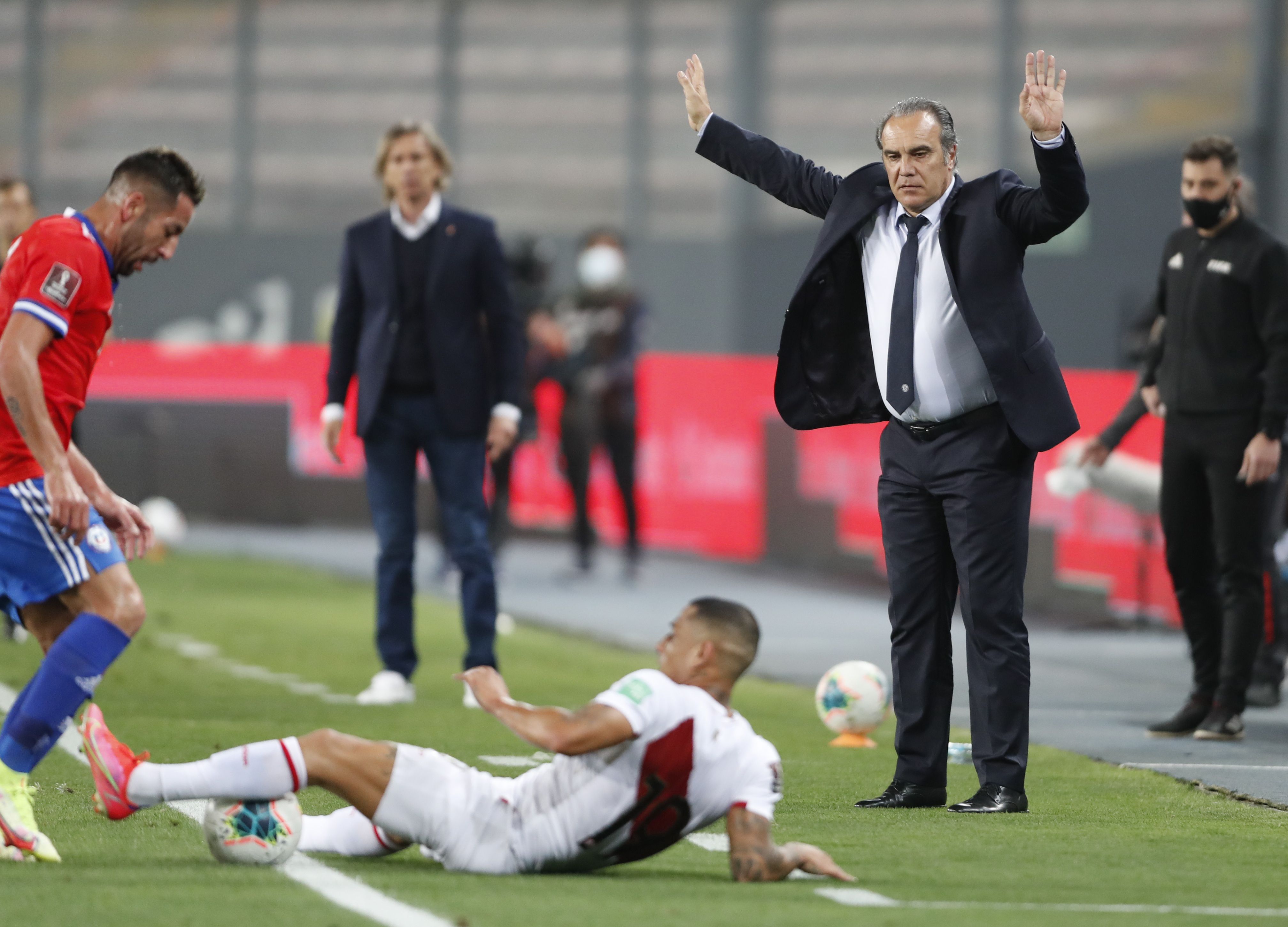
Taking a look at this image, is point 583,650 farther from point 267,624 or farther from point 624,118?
point 624,118

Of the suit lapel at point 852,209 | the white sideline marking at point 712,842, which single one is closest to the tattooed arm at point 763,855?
the white sideline marking at point 712,842

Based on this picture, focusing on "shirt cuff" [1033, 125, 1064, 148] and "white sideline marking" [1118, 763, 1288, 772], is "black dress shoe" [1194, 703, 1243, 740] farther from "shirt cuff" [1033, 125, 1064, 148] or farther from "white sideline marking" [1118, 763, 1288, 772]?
"shirt cuff" [1033, 125, 1064, 148]

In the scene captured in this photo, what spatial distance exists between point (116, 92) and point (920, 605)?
847 inches

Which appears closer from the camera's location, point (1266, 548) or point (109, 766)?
point (109, 766)

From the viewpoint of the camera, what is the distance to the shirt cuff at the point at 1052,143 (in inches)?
222

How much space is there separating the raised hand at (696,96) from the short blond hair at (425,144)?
217cm

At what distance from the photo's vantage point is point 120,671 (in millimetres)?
9555

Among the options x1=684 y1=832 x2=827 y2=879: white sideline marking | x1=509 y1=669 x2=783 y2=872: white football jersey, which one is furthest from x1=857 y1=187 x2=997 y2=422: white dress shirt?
x1=509 y1=669 x2=783 y2=872: white football jersey

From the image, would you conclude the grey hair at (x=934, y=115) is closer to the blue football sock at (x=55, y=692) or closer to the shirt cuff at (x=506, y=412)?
the blue football sock at (x=55, y=692)

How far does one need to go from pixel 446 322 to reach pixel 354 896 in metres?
4.23

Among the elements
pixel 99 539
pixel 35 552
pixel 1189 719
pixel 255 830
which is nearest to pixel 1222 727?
pixel 1189 719

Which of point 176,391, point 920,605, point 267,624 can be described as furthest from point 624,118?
point 920,605

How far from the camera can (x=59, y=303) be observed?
510 cm

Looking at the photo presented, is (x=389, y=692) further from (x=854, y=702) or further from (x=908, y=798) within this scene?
(x=908, y=798)
